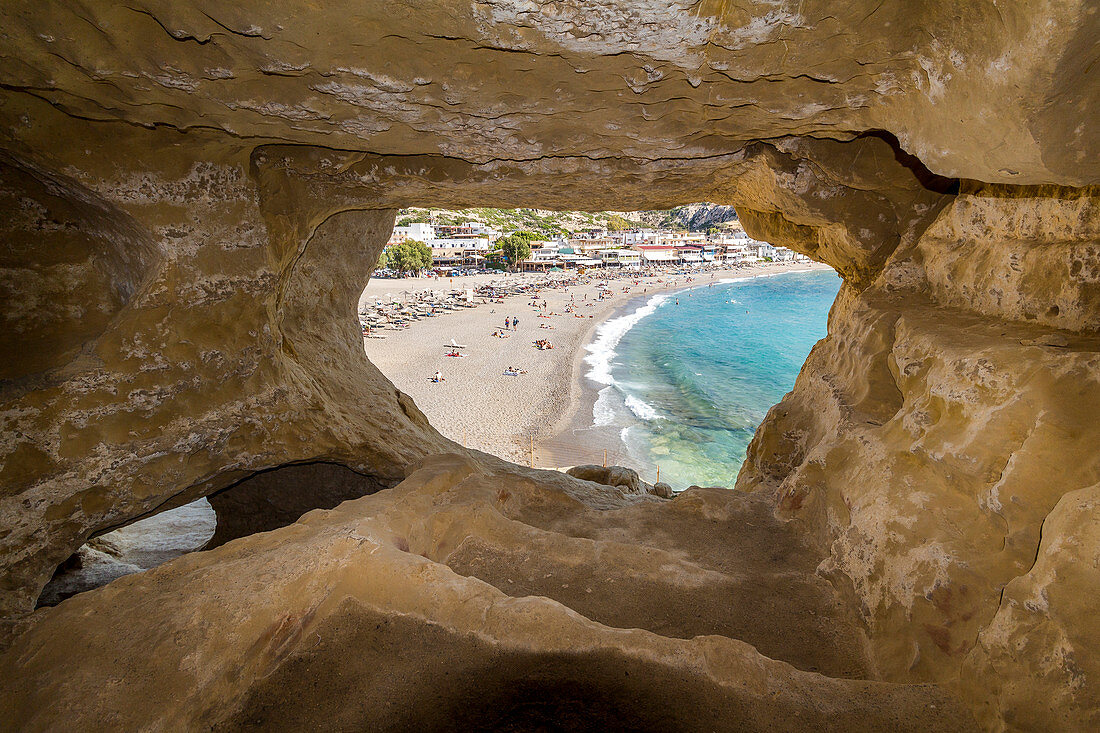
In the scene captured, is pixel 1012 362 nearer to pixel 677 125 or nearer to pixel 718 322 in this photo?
pixel 677 125

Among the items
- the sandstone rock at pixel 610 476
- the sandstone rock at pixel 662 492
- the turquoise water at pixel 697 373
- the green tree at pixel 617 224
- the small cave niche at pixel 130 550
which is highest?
the green tree at pixel 617 224

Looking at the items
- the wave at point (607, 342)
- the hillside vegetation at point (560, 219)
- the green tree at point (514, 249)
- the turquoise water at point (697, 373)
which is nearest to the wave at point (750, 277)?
the turquoise water at point (697, 373)

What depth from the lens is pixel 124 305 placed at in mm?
5949

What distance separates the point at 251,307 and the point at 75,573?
6.40 metres

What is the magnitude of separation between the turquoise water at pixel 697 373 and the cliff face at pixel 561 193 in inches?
561

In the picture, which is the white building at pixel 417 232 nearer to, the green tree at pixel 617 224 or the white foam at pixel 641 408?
the green tree at pixel 617 224

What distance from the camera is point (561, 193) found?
24.8ft

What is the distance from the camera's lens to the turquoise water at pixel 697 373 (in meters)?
21.6

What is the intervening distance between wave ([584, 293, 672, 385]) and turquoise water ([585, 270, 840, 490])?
73 mm

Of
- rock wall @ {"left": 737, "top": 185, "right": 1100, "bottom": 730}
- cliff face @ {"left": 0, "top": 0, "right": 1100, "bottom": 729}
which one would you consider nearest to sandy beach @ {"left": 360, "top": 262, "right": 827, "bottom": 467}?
cliff face @ {"left": 0, "top": 0, "right": 1100, "bottom": 729}

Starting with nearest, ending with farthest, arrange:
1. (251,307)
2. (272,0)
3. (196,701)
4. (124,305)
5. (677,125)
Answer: (196,701) < (272,0) < (677,125) < (124,305) < (251,307)

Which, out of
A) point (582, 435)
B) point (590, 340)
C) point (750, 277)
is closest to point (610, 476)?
point (582, 435)

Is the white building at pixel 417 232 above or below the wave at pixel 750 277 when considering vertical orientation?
above

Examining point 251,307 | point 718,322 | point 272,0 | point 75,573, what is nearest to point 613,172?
point 272,0
